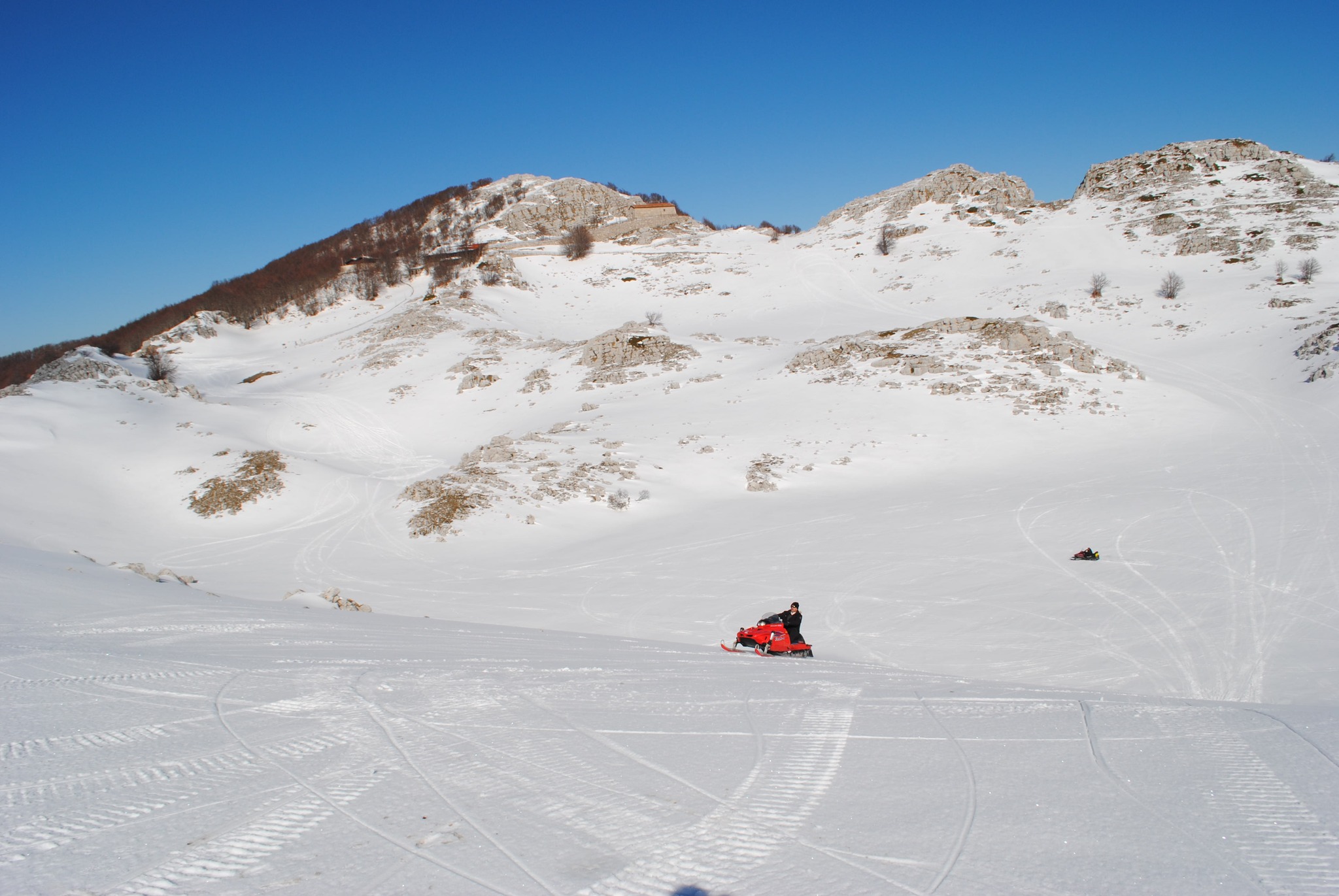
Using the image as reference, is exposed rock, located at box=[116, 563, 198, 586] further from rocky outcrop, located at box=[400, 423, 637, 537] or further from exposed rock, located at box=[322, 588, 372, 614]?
rocky outcrop, located at box=[400, 423, 637, 537]

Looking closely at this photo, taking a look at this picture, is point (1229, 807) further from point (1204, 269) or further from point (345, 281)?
point (345, 281)

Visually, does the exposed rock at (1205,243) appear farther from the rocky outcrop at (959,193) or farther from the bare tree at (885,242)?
the bare tree at (885,242)

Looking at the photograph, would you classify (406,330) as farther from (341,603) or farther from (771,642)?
(771,642)

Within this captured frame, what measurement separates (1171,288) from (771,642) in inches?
1662

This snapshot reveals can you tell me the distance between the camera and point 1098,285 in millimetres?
41531

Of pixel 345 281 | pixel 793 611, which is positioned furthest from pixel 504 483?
pixel 345 281

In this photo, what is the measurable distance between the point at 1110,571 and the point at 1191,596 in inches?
56.6

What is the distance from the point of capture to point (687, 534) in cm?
1750

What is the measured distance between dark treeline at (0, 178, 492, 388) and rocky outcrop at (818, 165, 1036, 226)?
43067 millimetres

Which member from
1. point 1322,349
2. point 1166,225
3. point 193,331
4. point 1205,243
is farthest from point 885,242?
point 193,331

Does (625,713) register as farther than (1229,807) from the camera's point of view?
Yes

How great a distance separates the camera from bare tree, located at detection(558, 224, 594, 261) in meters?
64.2

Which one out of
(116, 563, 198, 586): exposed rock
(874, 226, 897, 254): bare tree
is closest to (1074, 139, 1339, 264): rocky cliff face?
(874, 226, 897, 254): bare tree

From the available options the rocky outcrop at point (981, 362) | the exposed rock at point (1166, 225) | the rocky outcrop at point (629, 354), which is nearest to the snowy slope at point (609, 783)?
the rocky outcrop at point (981, 362)
